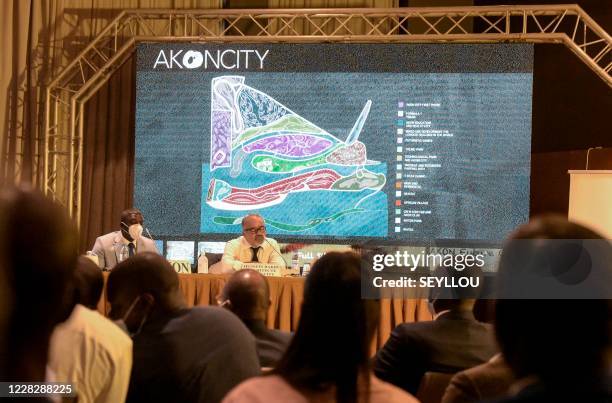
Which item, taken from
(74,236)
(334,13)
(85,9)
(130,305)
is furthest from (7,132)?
(74,236)

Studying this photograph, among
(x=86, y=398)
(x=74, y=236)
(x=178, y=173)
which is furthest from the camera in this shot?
(x=178, y=173)

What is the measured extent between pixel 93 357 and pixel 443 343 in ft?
3.78

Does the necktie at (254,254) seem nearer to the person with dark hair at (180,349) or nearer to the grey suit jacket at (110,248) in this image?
the grey suit jacket at (110,248)

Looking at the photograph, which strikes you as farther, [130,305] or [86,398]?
[130,305]

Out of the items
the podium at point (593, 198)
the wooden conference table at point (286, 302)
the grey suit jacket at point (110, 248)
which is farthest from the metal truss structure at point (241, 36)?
the wooden conference table at point (286, 302)

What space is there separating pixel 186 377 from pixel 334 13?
17.5 feet

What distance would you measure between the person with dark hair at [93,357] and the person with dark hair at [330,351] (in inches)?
20.7

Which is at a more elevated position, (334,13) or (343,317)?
(334,13)

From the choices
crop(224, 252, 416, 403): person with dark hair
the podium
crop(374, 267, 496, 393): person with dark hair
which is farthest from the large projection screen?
crop(224, 252, 416, 403): person with dark hair

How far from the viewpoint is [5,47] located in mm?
7910

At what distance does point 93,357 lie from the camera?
6.43ft

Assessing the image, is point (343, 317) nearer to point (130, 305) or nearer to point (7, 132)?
point (130, 305)

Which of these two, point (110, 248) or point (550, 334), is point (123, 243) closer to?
point (110, 248)

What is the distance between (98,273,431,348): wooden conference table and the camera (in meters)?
5.09
